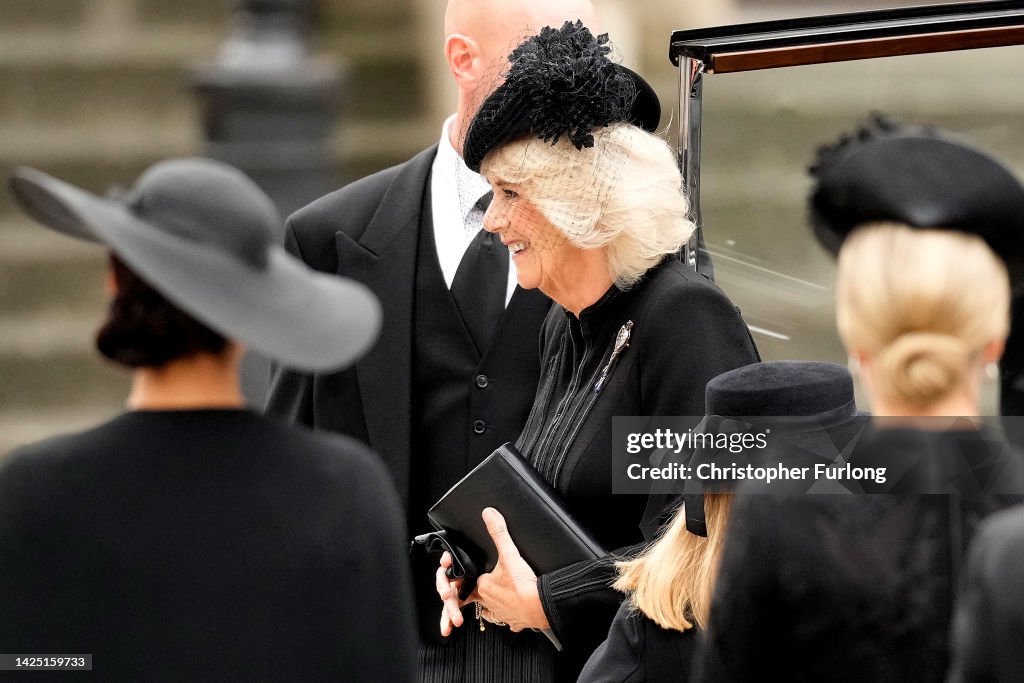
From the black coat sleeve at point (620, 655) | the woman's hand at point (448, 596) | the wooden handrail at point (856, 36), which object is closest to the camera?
the black coat sleeve at point (620, 655)

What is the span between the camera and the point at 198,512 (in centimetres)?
177

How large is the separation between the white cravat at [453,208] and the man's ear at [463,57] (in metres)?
0.16

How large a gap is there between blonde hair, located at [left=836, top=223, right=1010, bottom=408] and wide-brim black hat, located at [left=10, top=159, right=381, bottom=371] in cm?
54

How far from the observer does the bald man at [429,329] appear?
311 cm

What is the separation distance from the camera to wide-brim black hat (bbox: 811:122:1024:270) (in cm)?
180

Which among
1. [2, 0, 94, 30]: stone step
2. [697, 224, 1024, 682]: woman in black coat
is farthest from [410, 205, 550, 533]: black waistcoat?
[2, 0, 94, 30]: stone step

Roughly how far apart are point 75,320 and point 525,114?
4.95 meters

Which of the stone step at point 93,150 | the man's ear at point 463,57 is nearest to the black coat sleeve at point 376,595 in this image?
the man's ear at point 463,57

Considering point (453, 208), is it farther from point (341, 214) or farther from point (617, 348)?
point (617, 348)

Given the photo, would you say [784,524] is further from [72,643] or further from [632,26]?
[632,26]

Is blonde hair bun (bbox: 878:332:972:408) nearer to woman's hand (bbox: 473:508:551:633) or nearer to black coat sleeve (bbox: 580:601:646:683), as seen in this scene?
black coat sleeve (bbox: 580:601:646:683)

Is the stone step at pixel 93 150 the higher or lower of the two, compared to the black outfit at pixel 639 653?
higher

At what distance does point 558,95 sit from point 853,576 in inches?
46.9

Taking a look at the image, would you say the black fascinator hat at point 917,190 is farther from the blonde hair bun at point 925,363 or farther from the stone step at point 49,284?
the stone step at point 49,284
